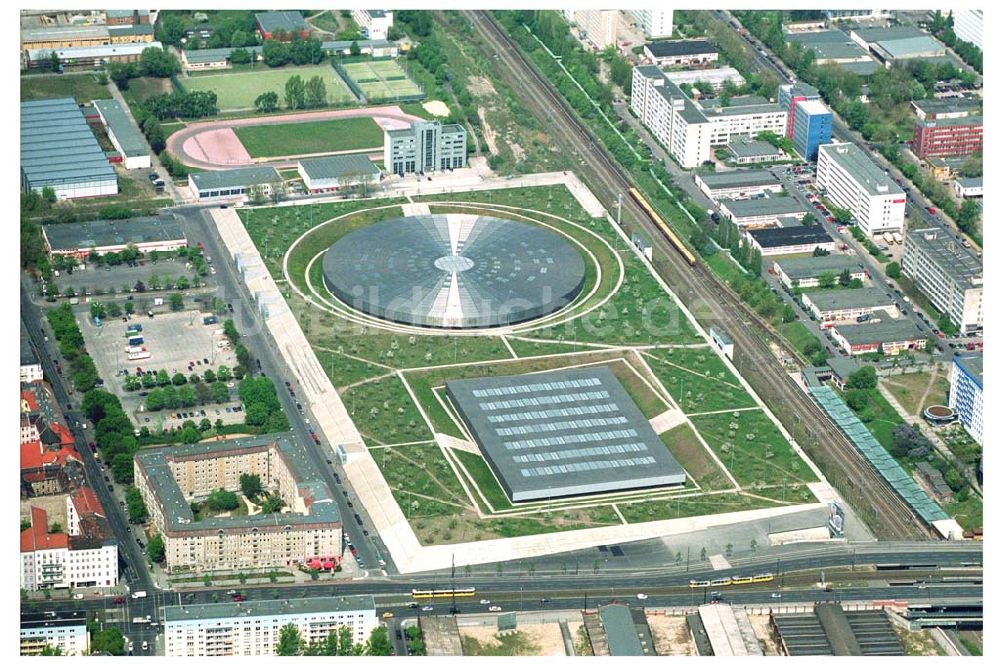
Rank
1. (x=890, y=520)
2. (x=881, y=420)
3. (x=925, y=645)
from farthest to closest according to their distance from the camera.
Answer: (x=881, y=420) → (x=890, y=520) → (x=925, y=645)

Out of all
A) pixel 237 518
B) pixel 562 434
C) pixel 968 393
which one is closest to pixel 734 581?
pixel 562 434

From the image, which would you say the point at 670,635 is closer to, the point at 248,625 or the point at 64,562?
the point at 248,625

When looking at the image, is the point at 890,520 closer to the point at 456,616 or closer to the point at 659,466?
the point at 659,466

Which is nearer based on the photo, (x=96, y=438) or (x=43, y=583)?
(x=43, y=583)

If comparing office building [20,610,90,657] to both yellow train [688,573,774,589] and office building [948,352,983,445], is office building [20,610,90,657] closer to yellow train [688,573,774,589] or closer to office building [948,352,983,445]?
yellow train [688,573,774,589]

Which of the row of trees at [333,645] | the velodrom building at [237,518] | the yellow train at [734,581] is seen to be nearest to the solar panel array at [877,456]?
the yellow train at [734,581]

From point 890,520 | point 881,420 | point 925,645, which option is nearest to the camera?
point 925,645

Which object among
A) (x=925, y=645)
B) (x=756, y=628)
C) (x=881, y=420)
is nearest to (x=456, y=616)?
(x=756, y=628)
